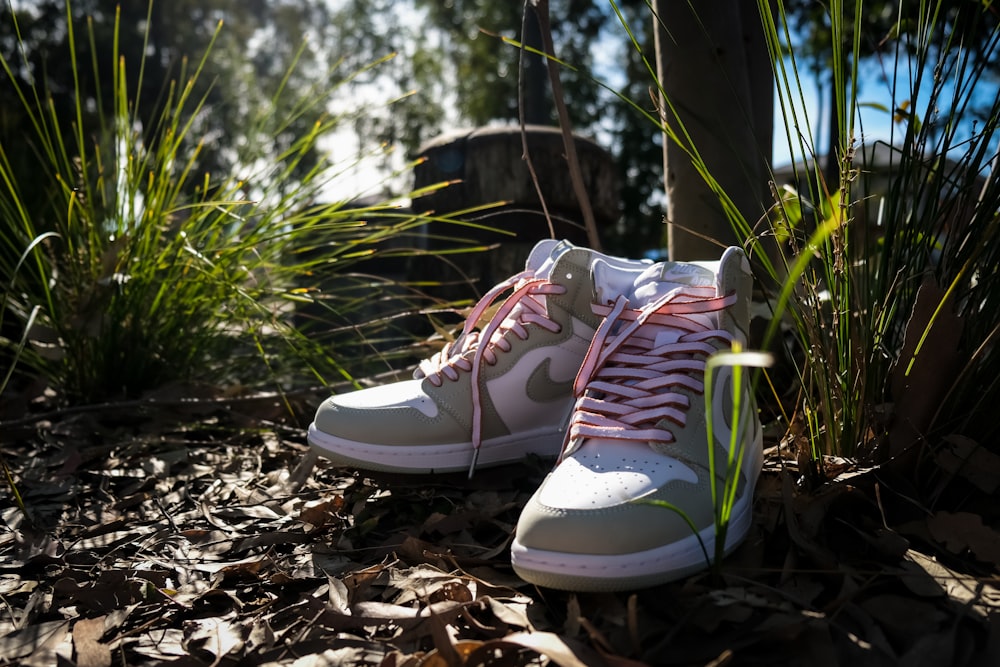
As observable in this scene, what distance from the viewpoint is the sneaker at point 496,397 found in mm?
1409

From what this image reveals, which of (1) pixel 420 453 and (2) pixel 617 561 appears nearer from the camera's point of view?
(2) pixel 617 561

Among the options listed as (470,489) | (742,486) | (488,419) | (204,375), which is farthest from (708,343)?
(204,375)

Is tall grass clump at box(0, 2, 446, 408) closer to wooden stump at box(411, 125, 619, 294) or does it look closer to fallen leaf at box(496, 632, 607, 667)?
wooden stump at box(411, 125, 619, 294)

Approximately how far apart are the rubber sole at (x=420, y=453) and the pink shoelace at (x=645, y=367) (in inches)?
12.0

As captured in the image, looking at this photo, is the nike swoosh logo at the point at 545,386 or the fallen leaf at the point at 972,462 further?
the nike swoosh logo at the point at 545,386

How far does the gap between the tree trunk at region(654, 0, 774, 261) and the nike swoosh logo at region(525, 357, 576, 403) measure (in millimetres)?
583

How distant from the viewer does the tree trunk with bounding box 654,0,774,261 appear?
181 centimetres

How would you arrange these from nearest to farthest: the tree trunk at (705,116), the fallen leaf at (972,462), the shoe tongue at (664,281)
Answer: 1. the fallen leaf at (972,462)
2. the shoe tongue at (664,281)
3. the tree trunk at (705,116)

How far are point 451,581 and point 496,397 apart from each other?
0.47m

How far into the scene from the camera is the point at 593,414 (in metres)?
1.16

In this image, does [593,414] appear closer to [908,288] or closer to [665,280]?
[665,280]

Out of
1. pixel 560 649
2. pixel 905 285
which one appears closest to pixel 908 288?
pixel 905 285

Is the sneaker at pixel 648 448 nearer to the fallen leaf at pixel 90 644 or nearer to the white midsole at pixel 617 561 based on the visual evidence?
the white midsole at pixel 617 561

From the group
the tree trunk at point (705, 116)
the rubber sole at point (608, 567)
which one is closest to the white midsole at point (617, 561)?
the rubber sole at point (608, 567)
